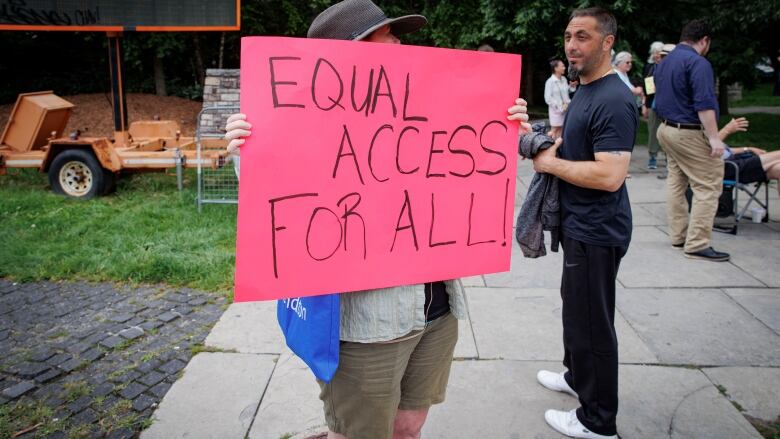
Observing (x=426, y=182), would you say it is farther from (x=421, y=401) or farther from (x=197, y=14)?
(x=197, y=14)

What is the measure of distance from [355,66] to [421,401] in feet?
3.85

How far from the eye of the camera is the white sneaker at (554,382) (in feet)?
10.4

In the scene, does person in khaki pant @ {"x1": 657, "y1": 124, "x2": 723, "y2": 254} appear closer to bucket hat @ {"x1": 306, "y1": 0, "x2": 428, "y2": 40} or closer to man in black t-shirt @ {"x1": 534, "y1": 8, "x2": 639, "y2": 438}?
man in black t-shirt @ {"x1": 534, "y1": 8, "x2": 639, "y2": 438}

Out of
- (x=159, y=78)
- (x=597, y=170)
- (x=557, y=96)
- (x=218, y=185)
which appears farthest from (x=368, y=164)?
(x=159, y=78)

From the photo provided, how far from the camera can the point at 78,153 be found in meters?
7.72

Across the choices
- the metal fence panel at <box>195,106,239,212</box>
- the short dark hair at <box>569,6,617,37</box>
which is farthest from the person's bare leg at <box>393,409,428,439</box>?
the metal fence panel at <box>195,106,239,212</box>

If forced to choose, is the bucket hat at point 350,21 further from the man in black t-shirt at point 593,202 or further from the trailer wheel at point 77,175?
the trailer wheel at point 77,175

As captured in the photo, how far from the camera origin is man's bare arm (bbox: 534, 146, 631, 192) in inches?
94.6

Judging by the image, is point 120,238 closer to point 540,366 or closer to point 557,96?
point 540,366

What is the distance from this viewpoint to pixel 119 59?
8562 mm

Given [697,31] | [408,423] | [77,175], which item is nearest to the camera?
[408,423]

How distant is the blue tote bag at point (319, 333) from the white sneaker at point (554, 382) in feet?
6.03

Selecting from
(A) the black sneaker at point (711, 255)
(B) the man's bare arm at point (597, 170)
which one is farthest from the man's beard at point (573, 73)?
(A) the black sneaker at point (711, 255)

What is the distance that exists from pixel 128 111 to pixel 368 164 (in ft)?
59.4
